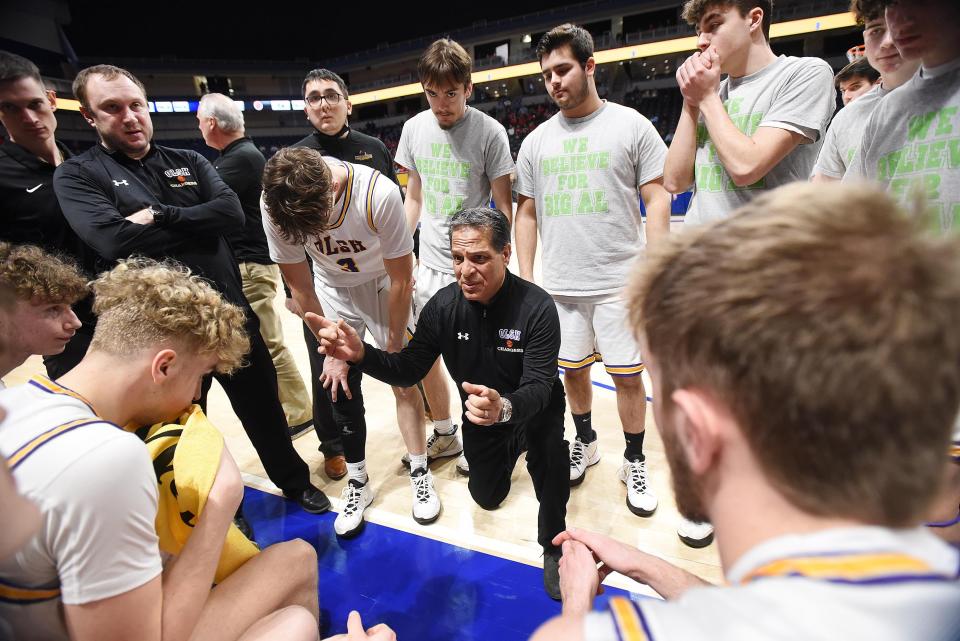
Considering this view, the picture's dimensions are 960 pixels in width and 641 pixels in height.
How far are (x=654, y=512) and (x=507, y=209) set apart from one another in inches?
70.0

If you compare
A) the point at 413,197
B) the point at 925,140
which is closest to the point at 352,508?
the point at 413,197

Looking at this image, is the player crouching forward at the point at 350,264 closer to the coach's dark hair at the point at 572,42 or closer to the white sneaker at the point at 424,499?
the white sneaker at the point at 424,499

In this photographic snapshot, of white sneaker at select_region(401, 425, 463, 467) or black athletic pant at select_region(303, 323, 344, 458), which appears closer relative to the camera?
black athletic pant at select_region(303, 323, 344, 458)

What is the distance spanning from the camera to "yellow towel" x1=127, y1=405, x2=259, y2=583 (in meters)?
1.25

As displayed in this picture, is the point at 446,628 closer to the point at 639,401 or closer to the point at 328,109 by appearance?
the point at 639,401

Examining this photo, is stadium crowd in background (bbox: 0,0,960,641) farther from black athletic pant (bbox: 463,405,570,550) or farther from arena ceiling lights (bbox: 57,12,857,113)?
arena ceiling lights (bbox: 57,12,857,113)

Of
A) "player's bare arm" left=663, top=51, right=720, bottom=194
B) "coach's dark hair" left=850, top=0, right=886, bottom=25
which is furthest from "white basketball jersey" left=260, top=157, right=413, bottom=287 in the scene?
"coach's dark hair" left=850, top=0, right=886, bottom=25

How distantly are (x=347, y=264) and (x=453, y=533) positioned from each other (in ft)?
4.70

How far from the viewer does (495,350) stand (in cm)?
211

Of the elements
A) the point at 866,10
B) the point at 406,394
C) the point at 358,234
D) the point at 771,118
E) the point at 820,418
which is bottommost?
the point at 406,394

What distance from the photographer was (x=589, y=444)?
2.84 m

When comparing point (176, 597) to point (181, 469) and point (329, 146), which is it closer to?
point (181, 469)

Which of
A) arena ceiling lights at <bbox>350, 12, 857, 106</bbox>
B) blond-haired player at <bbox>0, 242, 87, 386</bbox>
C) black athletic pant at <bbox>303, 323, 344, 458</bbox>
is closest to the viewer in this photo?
blond-haired player at <bbox>0, 242, 87, 386</bbox>

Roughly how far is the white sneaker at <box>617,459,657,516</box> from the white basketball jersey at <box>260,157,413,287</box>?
1581 mm
